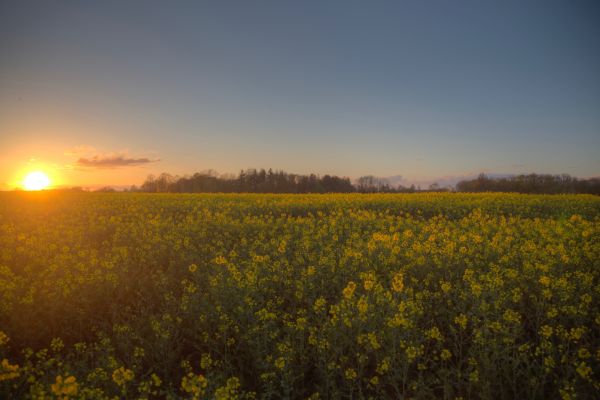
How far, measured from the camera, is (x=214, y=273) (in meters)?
7.30

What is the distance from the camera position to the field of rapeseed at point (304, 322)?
3998 millimetres

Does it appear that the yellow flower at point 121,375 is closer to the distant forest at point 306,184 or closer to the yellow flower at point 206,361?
the yellow flower at point 206,361

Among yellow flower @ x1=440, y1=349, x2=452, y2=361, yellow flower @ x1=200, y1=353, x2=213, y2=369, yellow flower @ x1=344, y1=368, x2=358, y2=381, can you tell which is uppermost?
yellow flower @ x1=440, y1=349, x2=452, y2=361

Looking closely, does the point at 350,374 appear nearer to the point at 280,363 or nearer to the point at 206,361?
the point at 280,363

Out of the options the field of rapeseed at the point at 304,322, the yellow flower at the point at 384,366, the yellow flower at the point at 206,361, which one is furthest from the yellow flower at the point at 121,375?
the yellow flower at the point at 384,366

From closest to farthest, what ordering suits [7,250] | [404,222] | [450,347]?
1. [450,347]
2. [7,250]
3. [404,222]

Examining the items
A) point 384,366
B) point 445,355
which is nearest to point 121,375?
point 384,366

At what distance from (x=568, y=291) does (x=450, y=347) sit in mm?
2190

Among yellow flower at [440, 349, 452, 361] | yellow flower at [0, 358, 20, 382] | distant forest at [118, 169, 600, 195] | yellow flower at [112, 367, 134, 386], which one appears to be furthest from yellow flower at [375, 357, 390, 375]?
distant forest at [118, 169, 600, 195]

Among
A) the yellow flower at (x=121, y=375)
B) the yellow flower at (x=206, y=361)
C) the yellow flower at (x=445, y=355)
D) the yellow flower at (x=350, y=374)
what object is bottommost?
the yellow flower at (x=206, y=361)

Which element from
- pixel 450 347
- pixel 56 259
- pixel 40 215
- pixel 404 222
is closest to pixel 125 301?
pixel 56 259

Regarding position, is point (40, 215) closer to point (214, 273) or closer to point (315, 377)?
point (214, 273)

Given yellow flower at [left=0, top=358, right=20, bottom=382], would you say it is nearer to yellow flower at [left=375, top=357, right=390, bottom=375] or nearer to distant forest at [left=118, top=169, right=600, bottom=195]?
yellow flower at [left=375, top=357, right=390, bottom=375]

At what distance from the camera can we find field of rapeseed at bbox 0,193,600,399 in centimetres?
400
